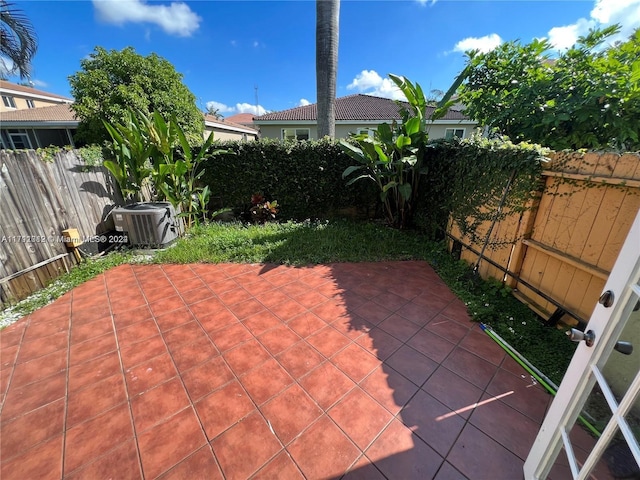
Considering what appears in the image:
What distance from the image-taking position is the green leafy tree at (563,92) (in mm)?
2611

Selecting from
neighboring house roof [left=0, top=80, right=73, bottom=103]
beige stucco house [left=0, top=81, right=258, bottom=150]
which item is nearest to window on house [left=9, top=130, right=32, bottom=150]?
beige stucco house [left=0, top=81, right=258, bottom=150]

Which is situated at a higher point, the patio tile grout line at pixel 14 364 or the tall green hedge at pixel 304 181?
the tall green hedge at pixel 304 181

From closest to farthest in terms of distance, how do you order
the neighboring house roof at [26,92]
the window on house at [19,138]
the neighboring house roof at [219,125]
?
1. the window on house at [19,138]
2. the neighboring house roof at [219,125]
3. the neighboring house roof at [26,92]

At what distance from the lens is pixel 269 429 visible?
162cm

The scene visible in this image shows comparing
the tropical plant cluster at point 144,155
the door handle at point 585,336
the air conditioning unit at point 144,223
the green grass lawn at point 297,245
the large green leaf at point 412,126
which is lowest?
the green grass lawn at point 297,245

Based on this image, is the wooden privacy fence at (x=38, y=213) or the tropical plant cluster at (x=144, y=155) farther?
the tropical plant cluster at (x=144, y=155)

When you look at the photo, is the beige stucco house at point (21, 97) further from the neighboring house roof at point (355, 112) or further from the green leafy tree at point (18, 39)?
the neighboring house roof at point (355, 112)

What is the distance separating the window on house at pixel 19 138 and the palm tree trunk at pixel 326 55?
18.5m

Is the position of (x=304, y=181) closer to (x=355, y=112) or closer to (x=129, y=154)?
(x=129, y=154)

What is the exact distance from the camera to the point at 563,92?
117 inches

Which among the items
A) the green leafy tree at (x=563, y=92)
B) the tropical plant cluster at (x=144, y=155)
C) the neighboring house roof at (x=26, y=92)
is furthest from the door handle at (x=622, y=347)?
the neighboring house roof at (x=26, y=92)

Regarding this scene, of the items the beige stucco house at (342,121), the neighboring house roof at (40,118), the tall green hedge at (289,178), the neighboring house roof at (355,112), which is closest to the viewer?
the tall green hedge at (289,178)

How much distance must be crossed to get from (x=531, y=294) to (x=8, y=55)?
14.7m

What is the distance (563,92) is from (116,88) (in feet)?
36.6
